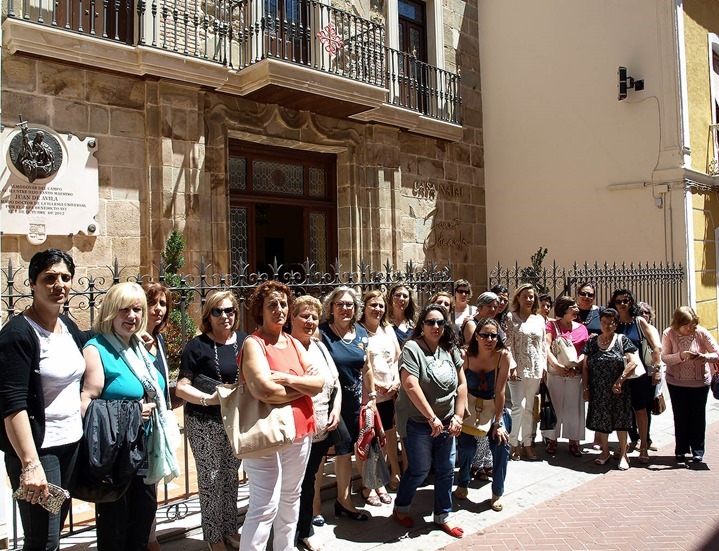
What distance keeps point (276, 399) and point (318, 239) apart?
8.58m

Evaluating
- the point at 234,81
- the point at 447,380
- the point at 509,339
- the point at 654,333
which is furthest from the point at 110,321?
the point at 234,81

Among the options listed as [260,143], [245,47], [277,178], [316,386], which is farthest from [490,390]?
[245,47]

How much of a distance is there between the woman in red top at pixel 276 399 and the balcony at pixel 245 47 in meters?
6.06

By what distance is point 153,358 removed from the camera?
3.72 metres

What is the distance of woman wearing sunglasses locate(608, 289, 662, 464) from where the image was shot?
20.7 feet

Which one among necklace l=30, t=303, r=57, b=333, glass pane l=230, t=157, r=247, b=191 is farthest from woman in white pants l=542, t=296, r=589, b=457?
glass pane l=230, t=157, r=247, b=191

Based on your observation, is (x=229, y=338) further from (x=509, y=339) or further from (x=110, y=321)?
(x=509, y=339)

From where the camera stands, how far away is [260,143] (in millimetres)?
10578

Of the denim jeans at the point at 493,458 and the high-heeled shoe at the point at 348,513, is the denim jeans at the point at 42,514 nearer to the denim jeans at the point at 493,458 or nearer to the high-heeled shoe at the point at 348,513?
the high-heeled shoe at the point at 348,513

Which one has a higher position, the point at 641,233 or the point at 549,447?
the point at 641,233

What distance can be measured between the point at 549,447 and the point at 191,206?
5.85 metres

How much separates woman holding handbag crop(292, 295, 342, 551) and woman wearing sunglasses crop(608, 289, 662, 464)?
3.51m

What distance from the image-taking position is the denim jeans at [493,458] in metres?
5.03

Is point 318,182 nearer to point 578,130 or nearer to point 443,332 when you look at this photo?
point 578,130
